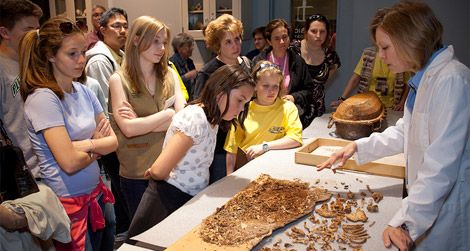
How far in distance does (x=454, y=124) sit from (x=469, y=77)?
172mm

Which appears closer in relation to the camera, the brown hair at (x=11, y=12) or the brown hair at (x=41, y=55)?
the brown hair at (x=41, y=55)

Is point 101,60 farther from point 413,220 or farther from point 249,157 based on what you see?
point 413,220

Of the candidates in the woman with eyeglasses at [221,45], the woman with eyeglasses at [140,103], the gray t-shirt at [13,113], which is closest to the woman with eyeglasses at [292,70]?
the woman with eyeglasses at [221,45]

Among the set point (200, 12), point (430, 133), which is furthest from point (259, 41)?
point (430, 133)

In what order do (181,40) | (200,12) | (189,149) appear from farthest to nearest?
(200,12) → (181,40) → (189,149)

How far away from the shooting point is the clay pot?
255 cm

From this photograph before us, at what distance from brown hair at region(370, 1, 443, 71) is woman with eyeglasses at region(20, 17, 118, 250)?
1.20 metres

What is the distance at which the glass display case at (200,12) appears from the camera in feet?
16.3

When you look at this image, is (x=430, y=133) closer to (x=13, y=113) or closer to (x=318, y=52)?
(x=13, y=113)

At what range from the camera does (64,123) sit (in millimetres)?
1667

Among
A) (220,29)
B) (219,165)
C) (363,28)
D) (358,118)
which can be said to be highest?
(220,29)

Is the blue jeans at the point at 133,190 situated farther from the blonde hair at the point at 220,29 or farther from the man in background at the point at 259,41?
the man in background at the point at 259,41

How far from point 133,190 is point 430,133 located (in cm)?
151

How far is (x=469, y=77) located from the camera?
135cm
